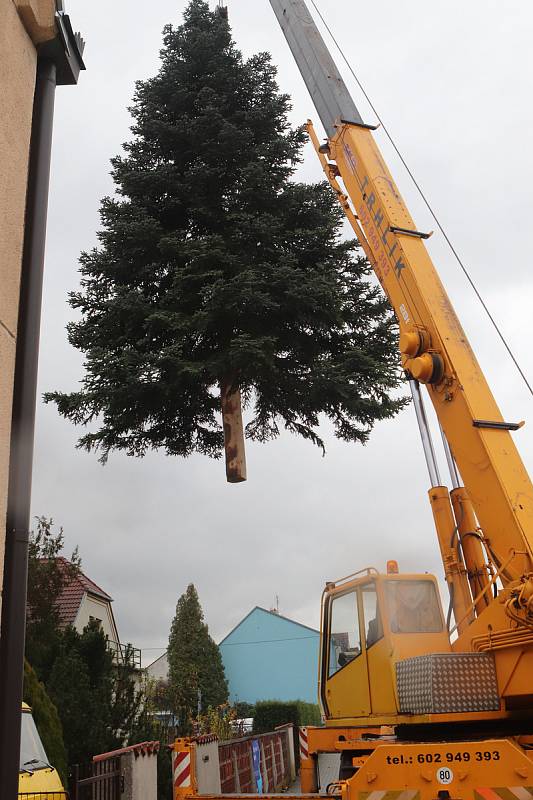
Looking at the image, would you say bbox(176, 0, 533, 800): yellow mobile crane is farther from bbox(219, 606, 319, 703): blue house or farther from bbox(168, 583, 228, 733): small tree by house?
bbox(219, 606, 319, 703): blue house

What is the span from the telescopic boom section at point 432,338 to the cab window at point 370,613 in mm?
1558

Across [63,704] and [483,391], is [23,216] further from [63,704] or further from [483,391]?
[63,704]

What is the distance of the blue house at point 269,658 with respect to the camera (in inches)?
1716

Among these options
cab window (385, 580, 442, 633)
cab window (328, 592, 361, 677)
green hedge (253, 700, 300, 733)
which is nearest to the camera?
cab window (385, 580, 442, 633)

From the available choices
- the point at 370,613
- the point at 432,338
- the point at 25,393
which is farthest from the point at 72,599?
the point at 25,393

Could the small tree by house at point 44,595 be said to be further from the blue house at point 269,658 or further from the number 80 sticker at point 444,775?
the blue house at point 269,658

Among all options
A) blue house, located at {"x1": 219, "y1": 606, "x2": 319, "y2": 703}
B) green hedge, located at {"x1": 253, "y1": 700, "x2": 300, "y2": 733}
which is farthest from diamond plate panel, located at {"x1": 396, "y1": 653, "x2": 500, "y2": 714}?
blue house, located at {"x1": 219, "y1": 606, "x2": 319, "y2": 703}

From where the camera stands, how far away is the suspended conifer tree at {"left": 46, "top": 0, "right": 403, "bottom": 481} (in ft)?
39.0

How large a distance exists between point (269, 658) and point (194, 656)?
700cm

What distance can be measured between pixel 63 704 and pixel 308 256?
333 inches

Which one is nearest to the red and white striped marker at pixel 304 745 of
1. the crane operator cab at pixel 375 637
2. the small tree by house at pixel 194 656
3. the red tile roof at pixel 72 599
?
the crane operator cab at pixel 375 637

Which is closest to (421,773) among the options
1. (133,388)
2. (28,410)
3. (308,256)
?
(28,410)

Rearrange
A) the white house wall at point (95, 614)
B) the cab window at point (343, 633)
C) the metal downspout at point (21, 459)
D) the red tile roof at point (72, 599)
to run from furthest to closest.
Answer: the white house wall at point (95, 614) < the red tile roof at point (72, 599) < the cab window at point (343, 633) < the metal downspout at point (21, 459)

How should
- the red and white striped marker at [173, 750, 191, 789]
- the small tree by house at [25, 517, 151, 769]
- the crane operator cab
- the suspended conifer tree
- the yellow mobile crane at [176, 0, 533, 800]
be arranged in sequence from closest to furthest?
the yellow mobile crane at [176, 0, 533, 800] → the crane operator cab → the red and white striped marker at [173, 750, 191, 789] → the small tree by house at [25, 517, 151, 769] → the suspended conifer tree
